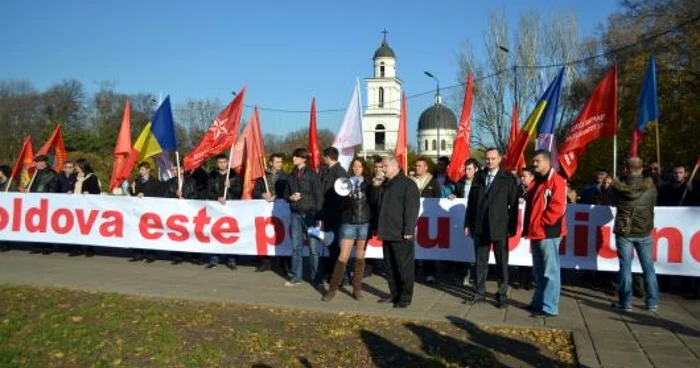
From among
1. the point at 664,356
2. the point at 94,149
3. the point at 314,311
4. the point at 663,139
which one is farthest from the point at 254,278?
the point at 94,149

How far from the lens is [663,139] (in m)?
26.0

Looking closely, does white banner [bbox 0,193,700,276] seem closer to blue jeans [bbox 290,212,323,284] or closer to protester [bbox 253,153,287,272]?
protester [bbox 253,153,287,272]

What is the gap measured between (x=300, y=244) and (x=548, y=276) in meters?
3.74

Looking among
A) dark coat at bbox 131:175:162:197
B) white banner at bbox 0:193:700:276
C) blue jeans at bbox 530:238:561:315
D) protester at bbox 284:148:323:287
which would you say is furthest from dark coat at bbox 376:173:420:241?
dark coat at bbox 131:175:162:197

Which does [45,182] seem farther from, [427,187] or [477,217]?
[477,217]

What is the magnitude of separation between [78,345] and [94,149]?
47196 mm

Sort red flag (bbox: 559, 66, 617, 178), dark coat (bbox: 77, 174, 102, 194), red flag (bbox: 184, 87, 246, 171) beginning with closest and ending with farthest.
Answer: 1. red flag (bbox: 559, 66, 617, 178)
2. red flag (bbox: 184, 87, 246, 171)
3. dark coat (bbox: 77, 174, 102, 194)

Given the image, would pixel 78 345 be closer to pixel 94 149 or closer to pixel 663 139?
pixel 663 139

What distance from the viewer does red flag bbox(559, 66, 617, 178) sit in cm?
940

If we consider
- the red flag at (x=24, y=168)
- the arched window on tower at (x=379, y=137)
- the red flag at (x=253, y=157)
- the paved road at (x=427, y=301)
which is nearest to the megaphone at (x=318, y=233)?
the paved road at (x=427, y=301)

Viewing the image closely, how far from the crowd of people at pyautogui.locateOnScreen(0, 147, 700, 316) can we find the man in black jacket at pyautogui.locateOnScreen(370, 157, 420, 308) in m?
0.01

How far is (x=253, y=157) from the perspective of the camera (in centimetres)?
1091

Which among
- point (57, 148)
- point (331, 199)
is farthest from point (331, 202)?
point (57, 148)

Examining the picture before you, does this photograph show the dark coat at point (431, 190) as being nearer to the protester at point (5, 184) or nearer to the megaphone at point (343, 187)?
the megaphone at point (343, 187)
